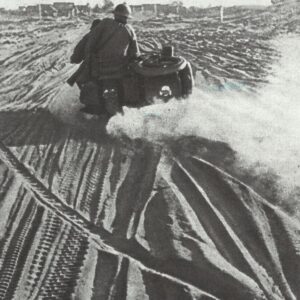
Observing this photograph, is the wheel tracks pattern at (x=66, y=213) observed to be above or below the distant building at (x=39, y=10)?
above

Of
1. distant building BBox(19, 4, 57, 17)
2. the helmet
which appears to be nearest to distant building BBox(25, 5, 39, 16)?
distant building BBox(19, 4, 57, 17)

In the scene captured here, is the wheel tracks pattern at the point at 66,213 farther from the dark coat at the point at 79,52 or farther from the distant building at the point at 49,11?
the distant building at the point at 49,11

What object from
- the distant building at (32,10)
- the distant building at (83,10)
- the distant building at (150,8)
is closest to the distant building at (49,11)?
Result: the distant building at (32,10)

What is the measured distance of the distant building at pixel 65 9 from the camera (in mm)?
21730

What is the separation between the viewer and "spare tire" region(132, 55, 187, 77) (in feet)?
33.9

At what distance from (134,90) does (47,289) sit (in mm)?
5051

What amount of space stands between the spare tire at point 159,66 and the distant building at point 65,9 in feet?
39.0

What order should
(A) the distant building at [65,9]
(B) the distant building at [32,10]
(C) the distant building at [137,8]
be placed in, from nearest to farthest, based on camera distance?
(C) the distant building at [137,8] → (A) the distant building at [65,9] → (B) the distant building at [32,10]

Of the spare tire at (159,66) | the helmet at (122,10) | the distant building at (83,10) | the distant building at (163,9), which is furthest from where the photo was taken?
the distant building at (83,10)

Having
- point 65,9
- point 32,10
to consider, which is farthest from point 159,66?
point 32,10

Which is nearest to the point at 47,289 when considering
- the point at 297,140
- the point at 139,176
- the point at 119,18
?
the point at 139,176

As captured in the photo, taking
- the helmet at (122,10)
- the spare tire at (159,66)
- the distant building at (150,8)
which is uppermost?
the helmet at (122,10)

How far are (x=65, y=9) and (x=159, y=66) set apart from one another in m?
12.3

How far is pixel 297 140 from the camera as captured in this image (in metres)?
9.22
